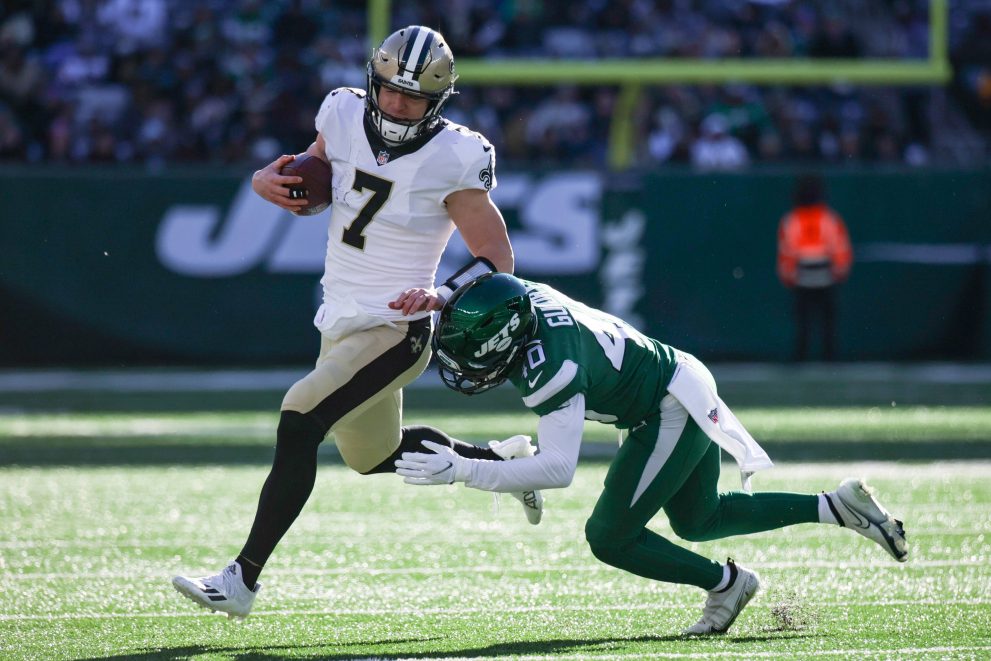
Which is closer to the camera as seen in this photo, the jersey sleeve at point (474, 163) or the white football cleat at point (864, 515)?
the white football cleat at point (864, 515)

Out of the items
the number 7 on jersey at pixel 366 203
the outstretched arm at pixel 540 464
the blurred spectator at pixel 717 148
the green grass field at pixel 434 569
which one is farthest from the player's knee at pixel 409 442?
the blurred spectator at pixel 717 148

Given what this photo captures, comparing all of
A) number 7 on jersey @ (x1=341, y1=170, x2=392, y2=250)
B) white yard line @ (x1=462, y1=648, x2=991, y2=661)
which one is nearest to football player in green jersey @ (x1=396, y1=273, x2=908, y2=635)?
white yard line @ (x1=462, y1=648, x2=991, y2=661)

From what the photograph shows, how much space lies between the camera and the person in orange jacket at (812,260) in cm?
1113

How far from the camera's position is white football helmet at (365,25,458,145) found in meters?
4.13

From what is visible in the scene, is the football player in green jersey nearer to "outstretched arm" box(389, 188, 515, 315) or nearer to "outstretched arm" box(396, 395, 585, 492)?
"outstretched arm" box(396, 395, 585, 492)

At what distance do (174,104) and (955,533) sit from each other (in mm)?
8459

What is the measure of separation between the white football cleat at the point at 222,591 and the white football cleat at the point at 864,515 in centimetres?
156

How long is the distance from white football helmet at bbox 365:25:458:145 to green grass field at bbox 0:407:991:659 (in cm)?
137

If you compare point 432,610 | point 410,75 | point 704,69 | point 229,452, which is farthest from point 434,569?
point 704,69

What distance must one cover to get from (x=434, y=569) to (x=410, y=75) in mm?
1603

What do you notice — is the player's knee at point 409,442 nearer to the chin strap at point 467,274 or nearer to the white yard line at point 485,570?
the white yard line at point 485,570

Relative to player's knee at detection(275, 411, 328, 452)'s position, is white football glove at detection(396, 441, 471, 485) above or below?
above

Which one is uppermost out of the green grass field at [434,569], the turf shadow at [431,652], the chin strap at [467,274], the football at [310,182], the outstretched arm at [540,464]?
the football at [310,182]

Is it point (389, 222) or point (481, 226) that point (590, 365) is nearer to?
point (481, 226)
